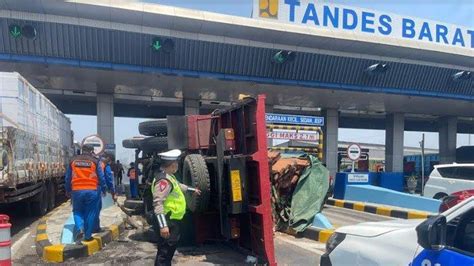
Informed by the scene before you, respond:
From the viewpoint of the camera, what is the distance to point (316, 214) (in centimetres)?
912

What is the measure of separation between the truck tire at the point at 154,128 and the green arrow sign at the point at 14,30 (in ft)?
24.8

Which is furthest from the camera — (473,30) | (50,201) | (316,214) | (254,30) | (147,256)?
(473,30)

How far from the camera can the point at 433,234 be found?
295 cm

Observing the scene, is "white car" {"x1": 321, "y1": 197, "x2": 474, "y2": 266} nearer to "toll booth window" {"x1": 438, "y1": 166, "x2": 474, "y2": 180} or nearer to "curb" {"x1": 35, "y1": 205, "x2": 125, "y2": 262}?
"curb" {"x1": 35, "y1": 205, "x2": 125, "y2": 262}

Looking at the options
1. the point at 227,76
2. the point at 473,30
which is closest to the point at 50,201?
the point at 227,76

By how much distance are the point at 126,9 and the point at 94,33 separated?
188 centimetres

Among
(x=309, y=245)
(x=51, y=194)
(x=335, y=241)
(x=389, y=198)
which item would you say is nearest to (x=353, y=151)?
(x=389, y=198)

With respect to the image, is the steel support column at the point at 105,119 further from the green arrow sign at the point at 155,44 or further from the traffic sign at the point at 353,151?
the traffic sign at the point at 353,151

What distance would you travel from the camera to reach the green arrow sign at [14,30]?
1554 centimetres

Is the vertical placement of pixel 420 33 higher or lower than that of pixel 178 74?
higher

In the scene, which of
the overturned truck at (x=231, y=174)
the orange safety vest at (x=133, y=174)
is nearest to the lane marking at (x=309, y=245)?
the overturned truck at (x=231, y=174)

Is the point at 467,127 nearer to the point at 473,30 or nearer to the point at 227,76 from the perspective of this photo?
the point at 473,30

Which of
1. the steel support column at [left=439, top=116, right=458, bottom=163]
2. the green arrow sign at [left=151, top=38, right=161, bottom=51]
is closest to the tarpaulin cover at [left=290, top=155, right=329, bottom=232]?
the green arrow sign at [left=151, top=38, right=161, bottom=51]

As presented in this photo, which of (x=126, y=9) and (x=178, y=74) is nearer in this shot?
(x=126, y=9)
